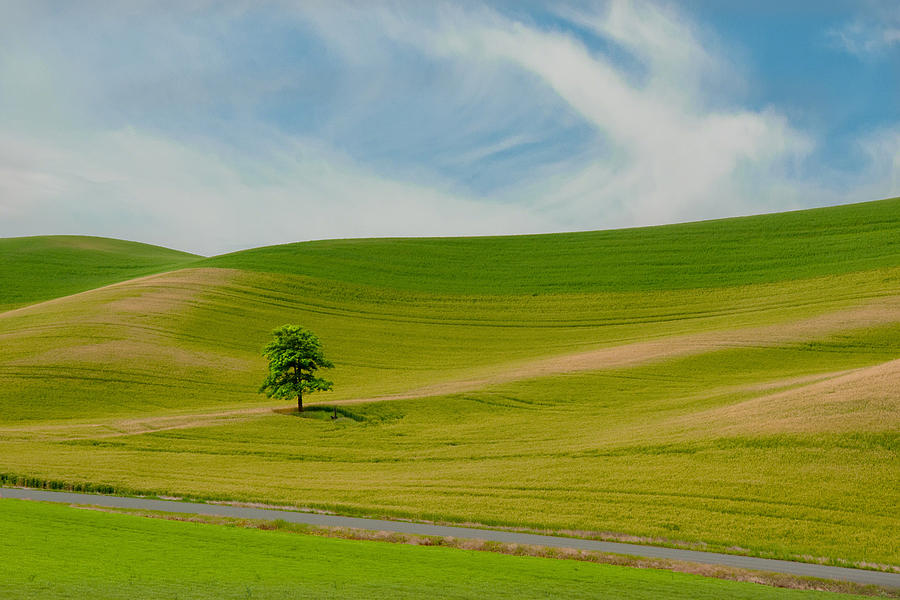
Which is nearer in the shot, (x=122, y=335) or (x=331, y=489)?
(x=331, y=489)

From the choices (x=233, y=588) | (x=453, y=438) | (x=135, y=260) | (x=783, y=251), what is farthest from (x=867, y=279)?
(x=135, y=260)

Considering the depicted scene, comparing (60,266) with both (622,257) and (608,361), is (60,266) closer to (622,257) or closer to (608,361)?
(622,257)

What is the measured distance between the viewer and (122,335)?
71.3 metres

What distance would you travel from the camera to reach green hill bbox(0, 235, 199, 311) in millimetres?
105688

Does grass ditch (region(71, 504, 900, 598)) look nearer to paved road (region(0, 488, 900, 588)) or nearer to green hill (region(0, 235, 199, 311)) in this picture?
paved road (region(0, 488, 900, 588))

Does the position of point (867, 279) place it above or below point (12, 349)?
above

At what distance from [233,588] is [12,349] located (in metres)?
58.8

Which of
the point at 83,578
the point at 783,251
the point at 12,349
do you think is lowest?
the point at 83,578

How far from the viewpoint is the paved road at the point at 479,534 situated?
24.2 meters

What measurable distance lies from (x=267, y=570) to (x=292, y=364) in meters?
39.3

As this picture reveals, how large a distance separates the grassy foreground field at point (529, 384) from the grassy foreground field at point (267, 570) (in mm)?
7114

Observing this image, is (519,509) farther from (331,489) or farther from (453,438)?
(453,438)

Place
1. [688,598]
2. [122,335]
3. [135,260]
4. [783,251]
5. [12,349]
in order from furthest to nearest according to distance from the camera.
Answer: [135,260] → [783,251] → [122,335] → [12,349] → [688,598]

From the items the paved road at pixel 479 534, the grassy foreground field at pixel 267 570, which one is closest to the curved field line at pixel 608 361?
the paved road at pixel 479 534
